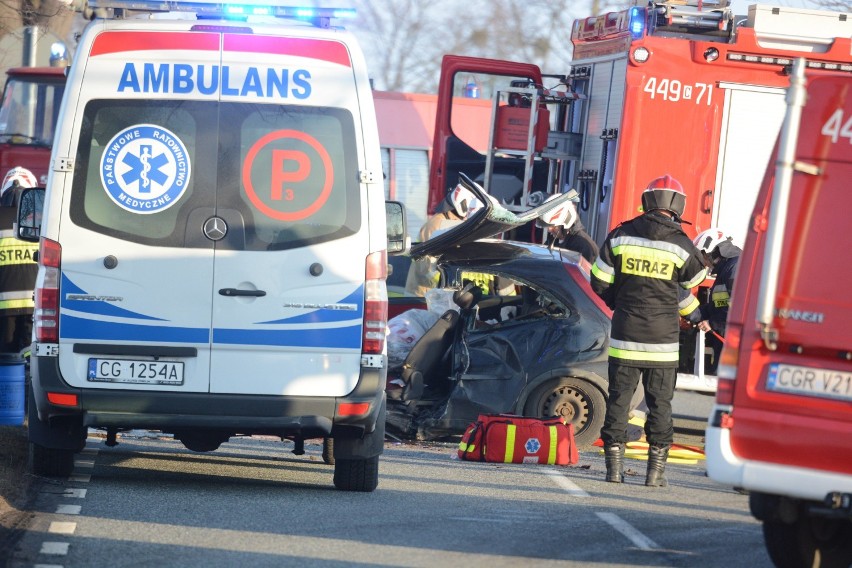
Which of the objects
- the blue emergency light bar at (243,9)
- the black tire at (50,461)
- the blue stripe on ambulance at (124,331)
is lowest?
the black tire at (50,461)

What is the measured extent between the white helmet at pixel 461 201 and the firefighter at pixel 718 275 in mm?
2628

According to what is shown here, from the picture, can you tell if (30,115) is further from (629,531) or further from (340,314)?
(629,531)

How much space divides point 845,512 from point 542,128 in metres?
10.2

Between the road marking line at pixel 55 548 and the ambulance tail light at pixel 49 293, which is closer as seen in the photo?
the road marking line at pixel 55 548

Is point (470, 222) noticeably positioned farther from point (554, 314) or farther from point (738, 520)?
point (738, 520)

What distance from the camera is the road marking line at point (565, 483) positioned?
368 inches

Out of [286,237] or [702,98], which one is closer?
[286,237]

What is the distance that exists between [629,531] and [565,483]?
1.90 meters

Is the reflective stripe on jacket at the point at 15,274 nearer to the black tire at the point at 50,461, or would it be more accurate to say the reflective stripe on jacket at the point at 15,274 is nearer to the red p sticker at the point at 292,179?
the black tire at the point at 50,461

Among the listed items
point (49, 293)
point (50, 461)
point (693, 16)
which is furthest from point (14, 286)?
point (693, 16)

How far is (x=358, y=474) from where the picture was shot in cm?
884

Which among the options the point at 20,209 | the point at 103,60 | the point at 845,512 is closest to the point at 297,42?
the point at 103,60

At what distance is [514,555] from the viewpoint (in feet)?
23.3

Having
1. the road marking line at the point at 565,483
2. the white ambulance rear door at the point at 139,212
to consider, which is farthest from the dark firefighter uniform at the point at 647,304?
the white ambulance rear door at the point at 139,212
